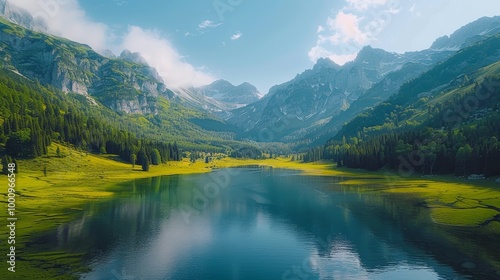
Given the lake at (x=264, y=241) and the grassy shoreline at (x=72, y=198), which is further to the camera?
the grassy shoreline at (x=72, y=198)

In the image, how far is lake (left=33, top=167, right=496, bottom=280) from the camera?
162 feet

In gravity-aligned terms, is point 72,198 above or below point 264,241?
above

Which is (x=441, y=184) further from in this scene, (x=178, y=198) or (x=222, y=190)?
(x=178, y=198)

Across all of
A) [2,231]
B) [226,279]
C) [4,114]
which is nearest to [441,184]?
[226,279]

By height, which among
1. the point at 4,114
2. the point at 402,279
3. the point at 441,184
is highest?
the point at 4,114

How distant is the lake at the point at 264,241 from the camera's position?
49375mm

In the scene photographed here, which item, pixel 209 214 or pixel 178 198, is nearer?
pixel 209 214

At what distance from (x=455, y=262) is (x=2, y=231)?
262ft

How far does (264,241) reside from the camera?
67688mm

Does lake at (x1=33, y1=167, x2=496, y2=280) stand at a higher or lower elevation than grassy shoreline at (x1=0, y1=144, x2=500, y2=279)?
lower

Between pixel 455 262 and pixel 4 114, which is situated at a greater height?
pixel 4 114

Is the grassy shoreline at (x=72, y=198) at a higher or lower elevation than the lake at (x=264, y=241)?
higher

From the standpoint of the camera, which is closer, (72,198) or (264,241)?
(264,241)

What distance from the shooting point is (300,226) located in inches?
3086
